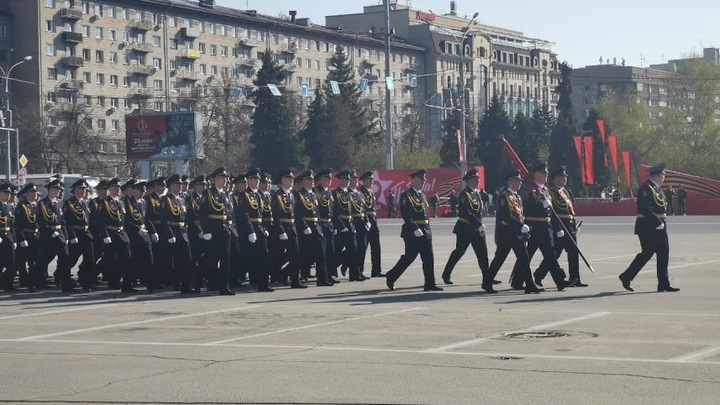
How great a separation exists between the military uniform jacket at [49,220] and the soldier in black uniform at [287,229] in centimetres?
365

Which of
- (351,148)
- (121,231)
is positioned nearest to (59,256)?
(121,231)

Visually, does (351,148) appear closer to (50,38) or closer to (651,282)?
(50,38)

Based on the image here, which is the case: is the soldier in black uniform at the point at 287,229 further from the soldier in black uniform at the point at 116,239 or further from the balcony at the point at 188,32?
the balcony at the point at 188,32

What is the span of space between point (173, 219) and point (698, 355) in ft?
33.8

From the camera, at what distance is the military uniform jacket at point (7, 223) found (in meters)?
20.8

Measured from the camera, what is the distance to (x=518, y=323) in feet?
45.4

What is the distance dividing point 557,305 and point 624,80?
6281 inches

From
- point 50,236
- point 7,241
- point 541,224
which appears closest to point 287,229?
point 50,236

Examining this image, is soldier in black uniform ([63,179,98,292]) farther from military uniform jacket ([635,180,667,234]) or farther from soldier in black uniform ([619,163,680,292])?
military uniform jacket ([635,180,667,234])

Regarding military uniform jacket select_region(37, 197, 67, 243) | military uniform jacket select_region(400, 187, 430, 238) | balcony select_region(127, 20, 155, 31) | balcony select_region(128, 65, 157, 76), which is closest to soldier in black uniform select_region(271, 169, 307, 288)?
military uniform jacket select_region(400, 187, 430, 238)

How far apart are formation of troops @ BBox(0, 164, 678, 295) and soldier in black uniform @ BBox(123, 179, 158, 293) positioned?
22mm

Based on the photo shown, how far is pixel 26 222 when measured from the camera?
20828 millimetres

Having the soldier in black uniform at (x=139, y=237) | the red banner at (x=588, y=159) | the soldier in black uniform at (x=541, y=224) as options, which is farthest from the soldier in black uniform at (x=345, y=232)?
the red banner at (x=588, y=159)

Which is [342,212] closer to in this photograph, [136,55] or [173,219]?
[173,219]
